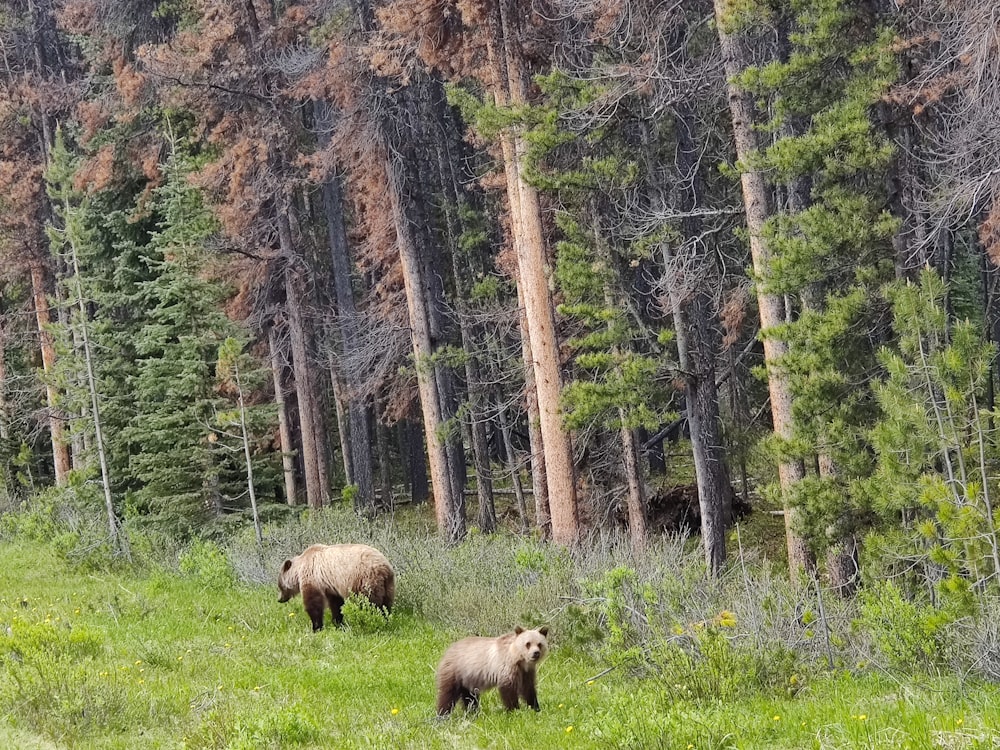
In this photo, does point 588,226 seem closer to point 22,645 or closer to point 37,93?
point 22,645

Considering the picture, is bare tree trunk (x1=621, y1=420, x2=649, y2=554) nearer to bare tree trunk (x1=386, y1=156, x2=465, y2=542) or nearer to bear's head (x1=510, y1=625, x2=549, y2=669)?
bare tree trunk (x1=386, y1=156, x2=465, y2=542)

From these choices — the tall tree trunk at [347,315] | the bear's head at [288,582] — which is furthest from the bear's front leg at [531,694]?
the tall tree trunk at [347,315]

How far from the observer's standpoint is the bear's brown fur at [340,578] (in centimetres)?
1270

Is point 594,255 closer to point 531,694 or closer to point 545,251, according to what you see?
point 545,251

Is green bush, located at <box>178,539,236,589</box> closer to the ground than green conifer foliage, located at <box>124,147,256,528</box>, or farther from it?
closer to the ground

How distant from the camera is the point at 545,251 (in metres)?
16.4

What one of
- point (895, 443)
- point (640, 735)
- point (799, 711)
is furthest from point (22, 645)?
point (895, 443)

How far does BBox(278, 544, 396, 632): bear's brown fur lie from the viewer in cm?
1270

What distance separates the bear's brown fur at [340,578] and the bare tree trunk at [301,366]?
10.9 m

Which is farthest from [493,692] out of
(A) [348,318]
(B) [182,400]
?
(A) [348,318]

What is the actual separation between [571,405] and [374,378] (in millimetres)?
7429

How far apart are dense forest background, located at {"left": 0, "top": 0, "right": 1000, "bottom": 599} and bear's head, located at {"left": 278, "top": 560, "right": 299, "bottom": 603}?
447 cm

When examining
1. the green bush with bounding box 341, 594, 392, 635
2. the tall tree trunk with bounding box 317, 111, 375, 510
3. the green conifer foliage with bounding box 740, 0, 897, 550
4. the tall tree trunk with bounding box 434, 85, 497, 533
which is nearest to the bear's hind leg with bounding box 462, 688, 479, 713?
the green bush with bounding box 341, 594, 392, 635

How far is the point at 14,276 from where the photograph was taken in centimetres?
3234
